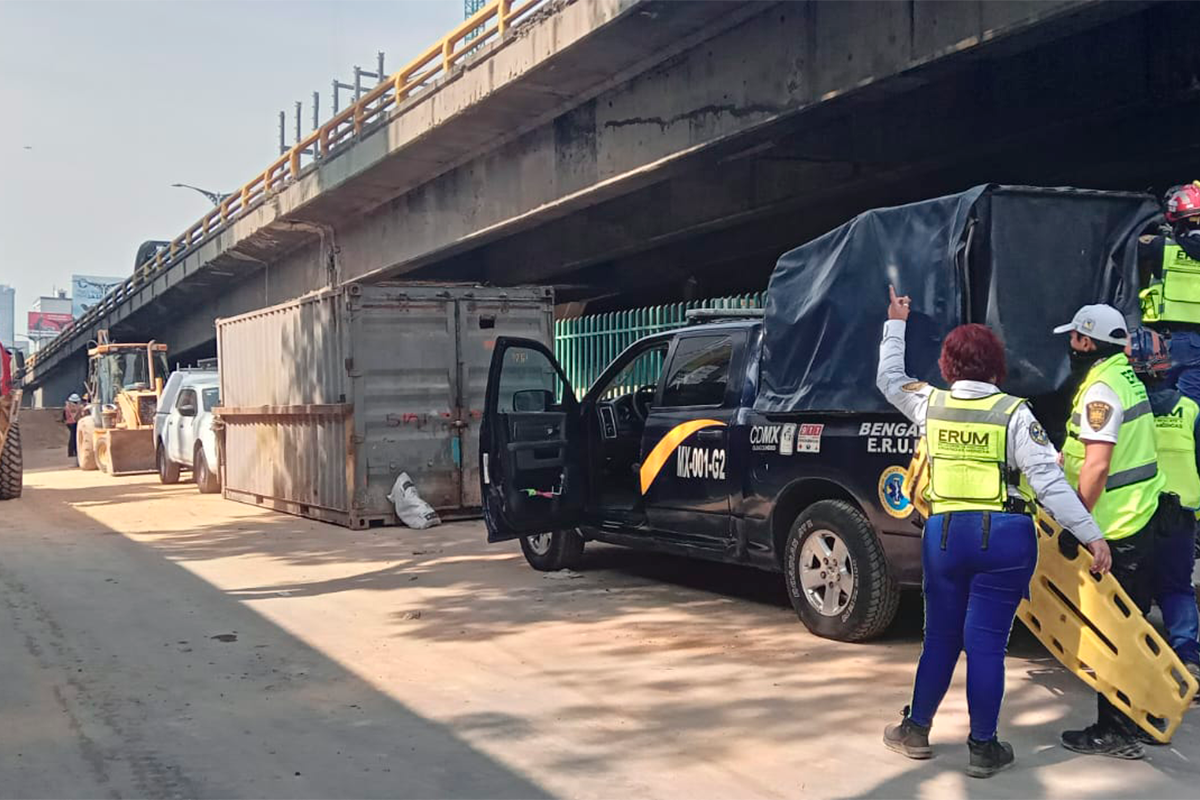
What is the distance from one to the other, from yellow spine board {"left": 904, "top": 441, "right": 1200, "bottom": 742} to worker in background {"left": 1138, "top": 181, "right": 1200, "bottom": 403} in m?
1.34

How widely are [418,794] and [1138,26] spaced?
34.0 ft

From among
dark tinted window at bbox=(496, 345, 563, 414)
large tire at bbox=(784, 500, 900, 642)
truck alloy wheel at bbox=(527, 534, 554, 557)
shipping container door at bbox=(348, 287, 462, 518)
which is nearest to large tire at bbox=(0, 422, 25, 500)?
shipping container door at bbox=(348, 287, 462, 518)

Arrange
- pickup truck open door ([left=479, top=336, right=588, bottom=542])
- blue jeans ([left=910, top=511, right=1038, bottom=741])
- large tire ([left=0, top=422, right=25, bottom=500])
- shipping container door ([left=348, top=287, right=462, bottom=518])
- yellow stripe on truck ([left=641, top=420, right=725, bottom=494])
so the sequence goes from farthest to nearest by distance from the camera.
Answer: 1. large tire ([left=0, top=422, right=25, bottom=500])
2. shipping container door ([left=348, top=287, right=462, bottom=518])
3. pickup truck open door ([left=479, top=336, right=588, bottom=542])
4. yellow stripe on truck ([left=641, top=420, right=725, bottom=494])
5. blue jeans ([left=910, top=511, right=1038, bottom=741])

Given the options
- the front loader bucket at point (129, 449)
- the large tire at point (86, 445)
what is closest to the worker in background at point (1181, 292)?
the front loader bucket at point (129, 449)

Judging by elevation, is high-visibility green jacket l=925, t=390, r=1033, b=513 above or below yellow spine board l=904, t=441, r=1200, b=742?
above

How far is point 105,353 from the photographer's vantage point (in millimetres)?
25531

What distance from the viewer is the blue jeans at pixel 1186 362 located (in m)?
5.48

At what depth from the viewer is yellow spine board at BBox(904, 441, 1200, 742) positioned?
14.7 ft

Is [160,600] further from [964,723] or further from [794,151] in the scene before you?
[794,151]

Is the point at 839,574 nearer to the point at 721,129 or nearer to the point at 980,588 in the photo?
the point at 980,588

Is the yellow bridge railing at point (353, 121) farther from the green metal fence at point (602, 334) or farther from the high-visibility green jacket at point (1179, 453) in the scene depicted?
the high-visibility green jacket at point (1179, 453)

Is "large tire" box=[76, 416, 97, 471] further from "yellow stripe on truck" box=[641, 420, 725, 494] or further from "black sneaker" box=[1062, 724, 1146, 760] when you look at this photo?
"black sneaker" box=[1062, 724, 1146, 760]

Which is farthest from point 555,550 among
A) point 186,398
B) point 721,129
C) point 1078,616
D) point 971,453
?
point 186,398

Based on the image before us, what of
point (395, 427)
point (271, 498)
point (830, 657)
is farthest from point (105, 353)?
point (830, 657)
